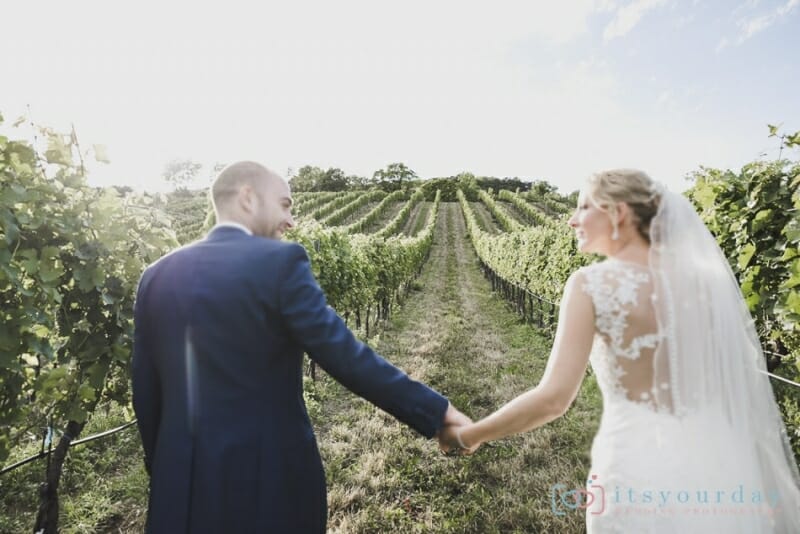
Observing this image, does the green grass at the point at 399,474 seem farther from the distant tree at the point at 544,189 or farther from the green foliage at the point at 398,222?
the distant tree at the point at 544,189

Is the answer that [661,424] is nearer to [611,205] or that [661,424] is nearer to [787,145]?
[611,205]

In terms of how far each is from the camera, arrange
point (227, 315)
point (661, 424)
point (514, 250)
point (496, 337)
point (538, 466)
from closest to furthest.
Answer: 1. point (227, 315)
2. point (661, 424)
3. point (538, 466)
4. point (496, 337)
5. point (514, 250)

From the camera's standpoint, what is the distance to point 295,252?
5.24 feet

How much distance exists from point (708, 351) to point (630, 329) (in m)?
0.42

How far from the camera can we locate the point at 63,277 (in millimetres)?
2793

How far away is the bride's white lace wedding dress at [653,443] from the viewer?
1.65 metres

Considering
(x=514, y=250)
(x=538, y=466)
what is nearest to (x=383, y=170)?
(x=514, y=250)

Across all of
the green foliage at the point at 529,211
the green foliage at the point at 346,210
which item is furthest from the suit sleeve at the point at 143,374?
the green foliage at the point at 529,211

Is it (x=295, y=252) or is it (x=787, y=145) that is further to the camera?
(x=787, y=145)

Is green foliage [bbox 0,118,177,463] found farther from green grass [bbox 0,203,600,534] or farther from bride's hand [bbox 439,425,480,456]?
bride's hand [bbox 439,425,480,456]

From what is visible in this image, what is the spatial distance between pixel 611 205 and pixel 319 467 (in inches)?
60.6

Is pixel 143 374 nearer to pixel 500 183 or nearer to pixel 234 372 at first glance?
pixel 234 372

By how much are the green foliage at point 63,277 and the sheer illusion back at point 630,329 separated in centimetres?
261

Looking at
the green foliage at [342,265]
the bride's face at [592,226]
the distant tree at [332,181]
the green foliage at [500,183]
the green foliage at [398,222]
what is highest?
the green foliage at [500,183]
